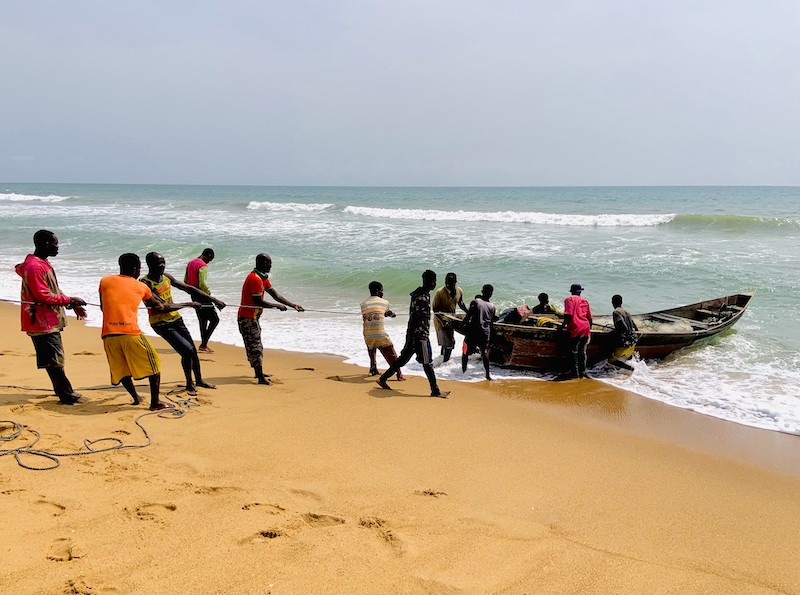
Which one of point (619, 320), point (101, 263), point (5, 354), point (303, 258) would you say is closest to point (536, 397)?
point (619, 320)

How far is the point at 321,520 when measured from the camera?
3.67 meters

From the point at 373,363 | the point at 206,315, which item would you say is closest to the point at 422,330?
the point at 373,363

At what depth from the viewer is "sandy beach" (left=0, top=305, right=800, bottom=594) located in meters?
3.17

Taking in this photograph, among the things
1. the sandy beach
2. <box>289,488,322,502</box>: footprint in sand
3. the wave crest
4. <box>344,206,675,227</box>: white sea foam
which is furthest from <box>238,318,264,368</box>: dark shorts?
the wave crest

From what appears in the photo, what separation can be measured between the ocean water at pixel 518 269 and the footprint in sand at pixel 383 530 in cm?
461

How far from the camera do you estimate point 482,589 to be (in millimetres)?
3100

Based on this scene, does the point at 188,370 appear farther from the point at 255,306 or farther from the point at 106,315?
the point at 106,315

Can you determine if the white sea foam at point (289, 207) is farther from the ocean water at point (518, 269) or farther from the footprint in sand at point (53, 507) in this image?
the footprint in sand at point (53, 507)

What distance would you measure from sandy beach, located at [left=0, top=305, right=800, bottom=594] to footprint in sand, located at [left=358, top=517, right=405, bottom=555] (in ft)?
0.04

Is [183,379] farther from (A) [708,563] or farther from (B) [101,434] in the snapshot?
(A) [708,563]

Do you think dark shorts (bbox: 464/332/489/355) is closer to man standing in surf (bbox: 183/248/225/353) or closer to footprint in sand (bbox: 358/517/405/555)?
man standing in surf (bbox: 183/248/225/353)

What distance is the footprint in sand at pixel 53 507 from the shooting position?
3545mm

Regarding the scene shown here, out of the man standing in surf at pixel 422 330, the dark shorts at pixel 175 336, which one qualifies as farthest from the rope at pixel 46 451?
the man standing in surf at pixel 422 330

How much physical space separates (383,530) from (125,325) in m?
3.05
